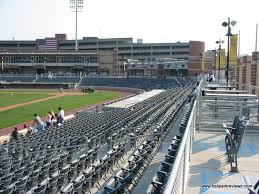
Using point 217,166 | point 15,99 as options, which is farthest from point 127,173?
point 15,99

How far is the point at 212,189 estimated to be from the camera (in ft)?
26.6

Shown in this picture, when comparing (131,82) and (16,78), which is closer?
(131,82)

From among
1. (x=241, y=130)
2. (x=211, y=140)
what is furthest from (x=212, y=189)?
(x=211, y=140)

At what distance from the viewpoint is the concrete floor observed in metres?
8.16

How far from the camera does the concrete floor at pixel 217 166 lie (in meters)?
8.16

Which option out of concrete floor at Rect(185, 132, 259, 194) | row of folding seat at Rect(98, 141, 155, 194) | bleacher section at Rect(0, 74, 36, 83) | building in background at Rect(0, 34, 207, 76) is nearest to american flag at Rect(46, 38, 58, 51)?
building in background at Rect(0, 34, 207, 76)

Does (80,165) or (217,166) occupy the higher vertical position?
(217,166)

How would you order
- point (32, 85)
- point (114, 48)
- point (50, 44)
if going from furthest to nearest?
1. point (114, 48)
2. point (50, 44)
3. point (32, 85)

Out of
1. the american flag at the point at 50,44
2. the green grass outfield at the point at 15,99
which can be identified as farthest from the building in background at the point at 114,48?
the green grass outfield at the point at 15,99

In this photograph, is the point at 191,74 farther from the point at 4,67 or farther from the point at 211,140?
the point at 211,140

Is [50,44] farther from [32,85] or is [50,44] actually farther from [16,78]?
[32,85]

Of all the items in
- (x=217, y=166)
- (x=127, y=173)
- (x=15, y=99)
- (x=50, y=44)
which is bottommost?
(x=15, y=99)

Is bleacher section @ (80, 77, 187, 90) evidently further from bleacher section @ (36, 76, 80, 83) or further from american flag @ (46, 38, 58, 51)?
american flag @ (46, 38, 58, 51)

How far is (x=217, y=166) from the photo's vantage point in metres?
9.80
